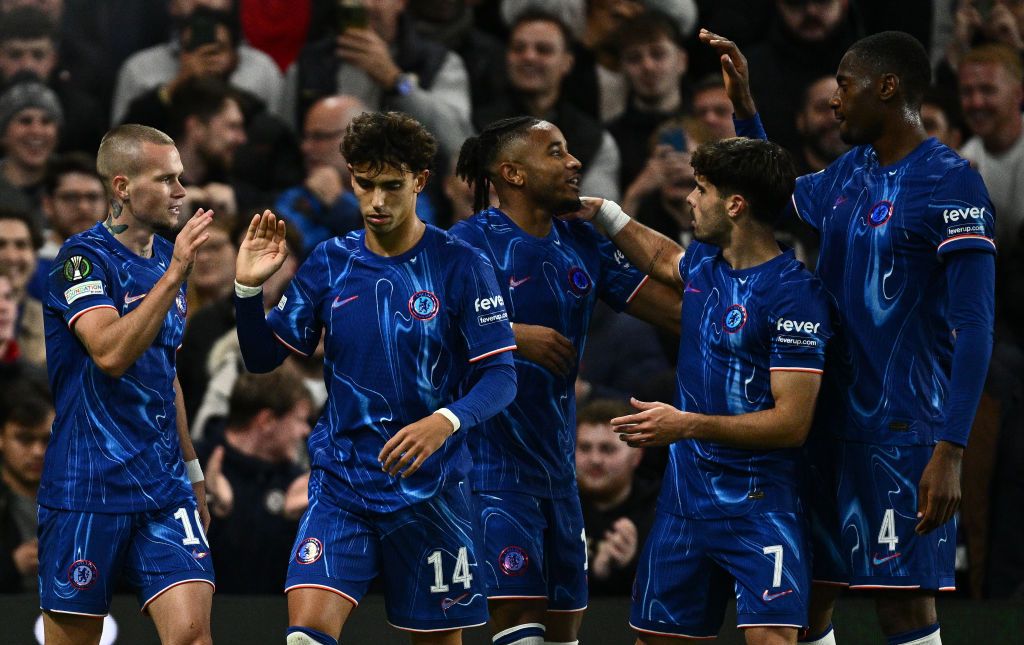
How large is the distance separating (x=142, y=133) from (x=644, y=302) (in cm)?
178

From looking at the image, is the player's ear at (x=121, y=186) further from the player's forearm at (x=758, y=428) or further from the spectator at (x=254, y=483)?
the spectator at (x=254, y=483)

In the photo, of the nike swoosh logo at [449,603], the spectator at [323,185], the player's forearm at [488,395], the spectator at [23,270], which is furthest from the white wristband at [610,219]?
the spectator at [23,270]

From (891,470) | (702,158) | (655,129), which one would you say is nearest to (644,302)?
(702,158)

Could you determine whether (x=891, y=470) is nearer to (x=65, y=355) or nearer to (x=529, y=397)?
(x=529, y=397)

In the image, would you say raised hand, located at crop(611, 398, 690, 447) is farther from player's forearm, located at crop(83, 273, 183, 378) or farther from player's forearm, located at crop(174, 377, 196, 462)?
player's forearm, located at crop(174, 377, 196, 462)

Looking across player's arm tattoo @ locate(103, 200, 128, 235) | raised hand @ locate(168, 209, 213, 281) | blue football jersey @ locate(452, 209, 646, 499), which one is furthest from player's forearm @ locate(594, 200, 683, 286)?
player's arm tattoo @ locate(103, 200, 128, 235)

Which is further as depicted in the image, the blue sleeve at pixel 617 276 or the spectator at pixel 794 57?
the spectator at pixel 794 57

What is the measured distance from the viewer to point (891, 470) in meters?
4.29

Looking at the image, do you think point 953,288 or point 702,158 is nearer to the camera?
point 953,288

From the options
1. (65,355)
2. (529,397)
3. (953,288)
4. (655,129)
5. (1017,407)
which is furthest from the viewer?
(655,129)

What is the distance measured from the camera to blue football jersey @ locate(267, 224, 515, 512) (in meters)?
4.27

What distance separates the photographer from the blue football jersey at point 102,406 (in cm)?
439

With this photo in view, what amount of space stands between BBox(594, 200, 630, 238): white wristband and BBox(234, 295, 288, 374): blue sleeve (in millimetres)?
1290

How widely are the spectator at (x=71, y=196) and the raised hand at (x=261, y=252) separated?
358 centimetres
